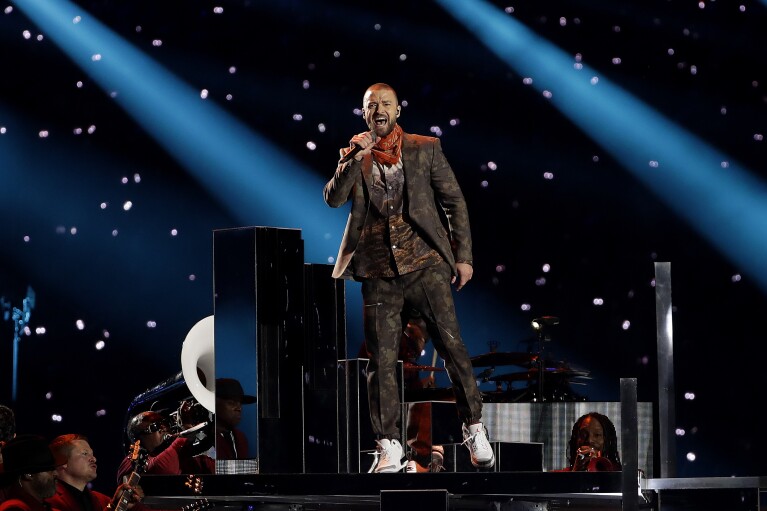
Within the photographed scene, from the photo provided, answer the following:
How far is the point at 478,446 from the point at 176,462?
2.20 metres

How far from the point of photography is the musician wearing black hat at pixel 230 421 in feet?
15.3

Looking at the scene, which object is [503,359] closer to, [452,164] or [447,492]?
[452,164]

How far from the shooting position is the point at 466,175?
28.7ft

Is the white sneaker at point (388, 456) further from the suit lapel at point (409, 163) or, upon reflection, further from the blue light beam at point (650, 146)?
the blue light beam at point (650, 146)

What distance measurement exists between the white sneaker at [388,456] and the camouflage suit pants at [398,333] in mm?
50

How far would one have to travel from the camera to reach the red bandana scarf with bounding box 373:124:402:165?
456 centimetres

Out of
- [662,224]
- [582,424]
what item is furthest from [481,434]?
[662,224]

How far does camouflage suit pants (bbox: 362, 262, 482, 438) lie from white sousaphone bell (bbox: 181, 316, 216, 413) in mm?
1110

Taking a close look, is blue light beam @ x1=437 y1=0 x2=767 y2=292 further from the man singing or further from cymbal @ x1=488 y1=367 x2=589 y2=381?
the man singing

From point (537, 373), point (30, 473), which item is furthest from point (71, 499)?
point (537, 373)

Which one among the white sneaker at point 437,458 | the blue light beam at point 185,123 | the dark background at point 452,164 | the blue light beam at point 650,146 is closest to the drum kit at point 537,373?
the dark background at point 452,164

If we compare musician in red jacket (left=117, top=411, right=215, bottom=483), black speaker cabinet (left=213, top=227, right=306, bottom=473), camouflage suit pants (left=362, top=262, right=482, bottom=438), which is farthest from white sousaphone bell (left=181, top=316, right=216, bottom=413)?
camouflage suit pants (left=362, top=262, right=482, bottom=438)

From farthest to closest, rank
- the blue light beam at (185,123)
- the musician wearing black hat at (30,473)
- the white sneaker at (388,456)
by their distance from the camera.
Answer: the blue light beam at (185,123), the musician wearing black hat at (30,473), the white sneaker at (388,456)

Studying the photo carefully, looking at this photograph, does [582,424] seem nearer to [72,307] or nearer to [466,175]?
[466,175]
